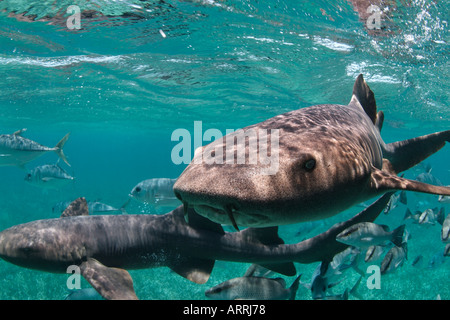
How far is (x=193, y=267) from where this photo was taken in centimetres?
449

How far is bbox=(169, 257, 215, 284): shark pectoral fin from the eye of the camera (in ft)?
14.4

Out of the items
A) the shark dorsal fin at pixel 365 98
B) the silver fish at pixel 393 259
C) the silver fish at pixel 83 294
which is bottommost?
the silver fish at pixel 83 294

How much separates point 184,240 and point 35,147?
1003 cm

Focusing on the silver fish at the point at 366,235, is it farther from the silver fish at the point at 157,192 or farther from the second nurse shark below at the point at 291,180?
the silver fish at the point at 157,192

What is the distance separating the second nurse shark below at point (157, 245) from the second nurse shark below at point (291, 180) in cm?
184

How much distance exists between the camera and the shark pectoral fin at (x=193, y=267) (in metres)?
4.40

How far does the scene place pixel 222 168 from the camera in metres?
2.13

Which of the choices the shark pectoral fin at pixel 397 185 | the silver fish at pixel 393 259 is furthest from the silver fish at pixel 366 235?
the shark pectoral fin at pixel 397 185

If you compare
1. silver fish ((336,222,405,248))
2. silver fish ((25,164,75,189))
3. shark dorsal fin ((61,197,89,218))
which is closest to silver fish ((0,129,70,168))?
silver fish ((25,164,75,189))

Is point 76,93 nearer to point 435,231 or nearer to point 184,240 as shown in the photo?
point 184,240

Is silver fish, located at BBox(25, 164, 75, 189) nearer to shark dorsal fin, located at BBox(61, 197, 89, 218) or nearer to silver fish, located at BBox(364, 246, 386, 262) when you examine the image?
shark dorsal fin, located at BBox(61, 197, 89, 218)

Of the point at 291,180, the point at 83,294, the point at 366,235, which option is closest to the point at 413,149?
the point at 366,235

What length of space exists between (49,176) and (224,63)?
35.2ft

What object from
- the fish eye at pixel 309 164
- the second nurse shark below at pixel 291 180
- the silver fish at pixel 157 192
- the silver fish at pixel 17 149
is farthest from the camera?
the silver fish at pixel 17 149
